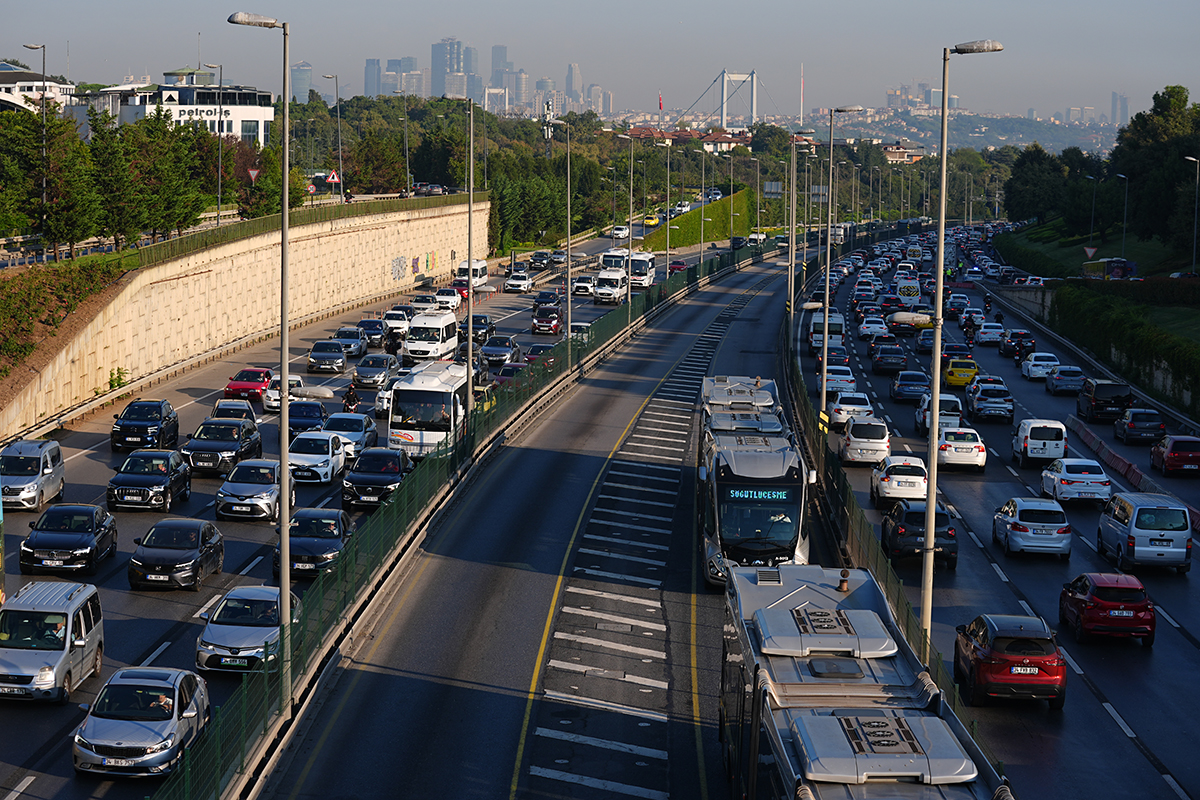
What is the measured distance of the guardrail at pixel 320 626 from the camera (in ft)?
60.1

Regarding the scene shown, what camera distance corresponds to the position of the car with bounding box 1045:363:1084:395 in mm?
64438

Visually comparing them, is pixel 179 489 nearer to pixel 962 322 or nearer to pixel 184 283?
pixel 184 283

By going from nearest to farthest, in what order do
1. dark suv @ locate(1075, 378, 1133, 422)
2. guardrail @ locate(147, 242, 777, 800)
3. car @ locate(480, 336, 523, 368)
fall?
guardrail @ locate(147, 242, 777, 800)
dark suv @ locate(1075, 378, 1133, 422)
car @ locate(480, 336, 523, 368)

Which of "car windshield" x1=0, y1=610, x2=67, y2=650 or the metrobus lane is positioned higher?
"car windshield" x1=0, y1=610, x2=67, y2=650

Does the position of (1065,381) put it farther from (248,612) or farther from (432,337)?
(248,612)

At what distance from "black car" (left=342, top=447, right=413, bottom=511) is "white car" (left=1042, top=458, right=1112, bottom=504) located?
2005 cm

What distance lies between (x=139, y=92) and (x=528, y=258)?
70.8 m

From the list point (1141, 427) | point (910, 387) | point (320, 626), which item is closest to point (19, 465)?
point (320, 626)

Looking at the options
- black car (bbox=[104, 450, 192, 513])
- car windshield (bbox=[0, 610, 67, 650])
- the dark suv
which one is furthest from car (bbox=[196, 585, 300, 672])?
the dark suv

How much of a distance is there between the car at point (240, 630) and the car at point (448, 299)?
185 ft

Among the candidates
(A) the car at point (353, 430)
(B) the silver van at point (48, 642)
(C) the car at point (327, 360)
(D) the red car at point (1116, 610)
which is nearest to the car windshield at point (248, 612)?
(B) the silver van at point (48, 642)

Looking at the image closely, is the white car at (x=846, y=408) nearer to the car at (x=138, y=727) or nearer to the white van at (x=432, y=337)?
the white van at (x=432, y=337)

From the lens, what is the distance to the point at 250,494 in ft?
120

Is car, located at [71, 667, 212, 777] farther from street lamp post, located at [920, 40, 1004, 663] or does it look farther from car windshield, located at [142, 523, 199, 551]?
street lamp post, located at [920, 40, 1004, 663]
